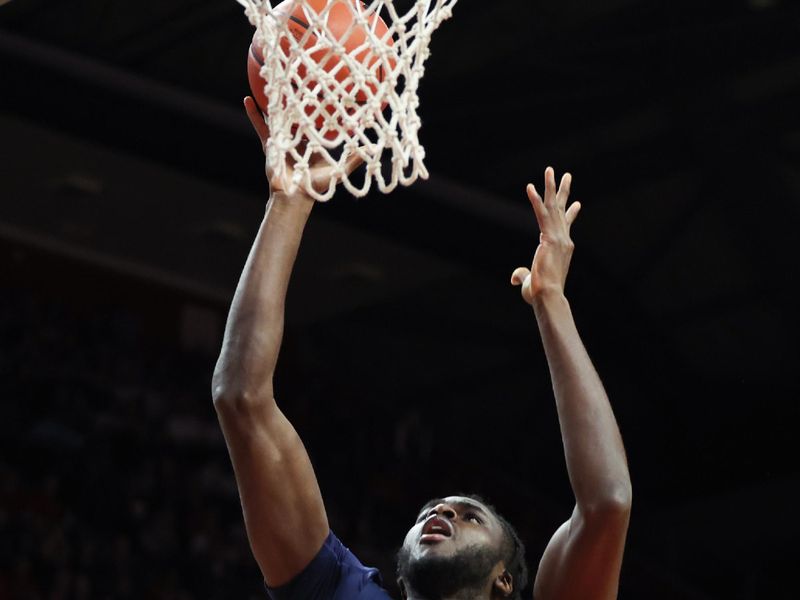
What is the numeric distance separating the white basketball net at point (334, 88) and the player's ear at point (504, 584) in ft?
2.34

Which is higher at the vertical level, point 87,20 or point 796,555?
point 87,20

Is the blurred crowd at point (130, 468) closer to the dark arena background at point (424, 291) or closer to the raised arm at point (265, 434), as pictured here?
the dark arena background at point (424, 291)

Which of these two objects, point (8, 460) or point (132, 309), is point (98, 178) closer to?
point (132, 309)

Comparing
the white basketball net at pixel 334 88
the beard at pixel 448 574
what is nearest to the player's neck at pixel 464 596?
the beard at pixel 448 574

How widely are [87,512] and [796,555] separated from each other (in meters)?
7.72

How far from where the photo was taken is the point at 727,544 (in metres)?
14.1

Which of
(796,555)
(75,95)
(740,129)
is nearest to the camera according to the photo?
(75,95)

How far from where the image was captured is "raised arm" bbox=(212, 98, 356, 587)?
7.30ft

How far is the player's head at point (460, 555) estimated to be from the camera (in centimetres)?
242

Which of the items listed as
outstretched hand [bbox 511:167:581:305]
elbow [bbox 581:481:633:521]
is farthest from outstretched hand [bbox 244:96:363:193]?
elbow [bbox 581:481:633:521]

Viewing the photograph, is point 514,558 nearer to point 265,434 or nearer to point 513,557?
point 513,557

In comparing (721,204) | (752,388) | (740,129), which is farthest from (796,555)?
(740,129)

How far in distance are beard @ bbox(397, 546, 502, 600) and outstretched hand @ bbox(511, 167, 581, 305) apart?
1.55 feet

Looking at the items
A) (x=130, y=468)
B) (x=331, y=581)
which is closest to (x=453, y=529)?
(x=331, y=581)
